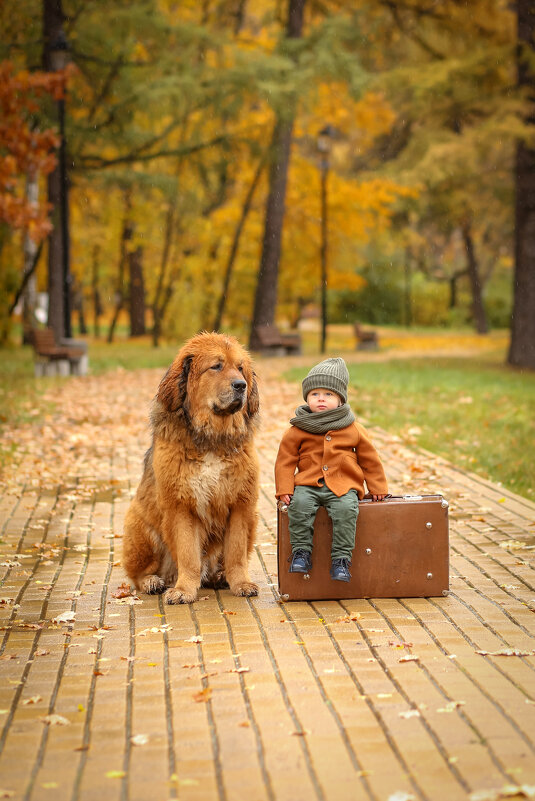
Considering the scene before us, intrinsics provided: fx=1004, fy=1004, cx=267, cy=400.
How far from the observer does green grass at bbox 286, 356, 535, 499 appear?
11209mm

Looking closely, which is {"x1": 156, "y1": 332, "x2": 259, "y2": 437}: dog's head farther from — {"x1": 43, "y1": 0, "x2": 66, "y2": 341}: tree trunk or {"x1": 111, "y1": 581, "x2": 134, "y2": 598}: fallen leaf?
{"x1": 43, "y1": 0, "x2": 66, "y2": 341}: tree trunk

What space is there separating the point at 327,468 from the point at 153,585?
4.30ft

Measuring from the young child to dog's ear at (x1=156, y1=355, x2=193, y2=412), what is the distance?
0.66m

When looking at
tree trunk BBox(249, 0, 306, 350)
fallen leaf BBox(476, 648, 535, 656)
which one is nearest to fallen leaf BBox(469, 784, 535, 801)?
fallen leaf BBox(476, 648, 535, 656)

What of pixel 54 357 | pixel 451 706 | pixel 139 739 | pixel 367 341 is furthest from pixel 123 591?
pixel 367 341

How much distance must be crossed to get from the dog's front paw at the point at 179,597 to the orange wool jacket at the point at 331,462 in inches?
31.2

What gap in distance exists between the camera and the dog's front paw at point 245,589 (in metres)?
6.01

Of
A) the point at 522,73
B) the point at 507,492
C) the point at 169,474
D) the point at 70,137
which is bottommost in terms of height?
the point at 507,492

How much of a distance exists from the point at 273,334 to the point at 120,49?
8.64 m

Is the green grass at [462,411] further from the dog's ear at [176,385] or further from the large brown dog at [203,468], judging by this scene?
the dog's ear at [176,385]

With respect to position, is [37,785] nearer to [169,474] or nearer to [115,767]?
[115,767]

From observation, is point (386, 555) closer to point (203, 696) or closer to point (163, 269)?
point (203, 696)

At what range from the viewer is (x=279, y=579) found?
19.4 ft

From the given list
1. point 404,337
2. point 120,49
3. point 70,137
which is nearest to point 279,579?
point 70,137
